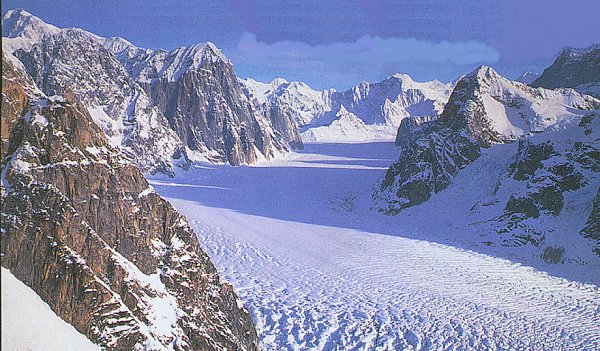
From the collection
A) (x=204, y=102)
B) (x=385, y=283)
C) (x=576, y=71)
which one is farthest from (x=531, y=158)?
(x=204, y=102)

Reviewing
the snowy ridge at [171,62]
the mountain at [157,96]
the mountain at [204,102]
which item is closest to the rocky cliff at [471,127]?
the mountain at [157,96]

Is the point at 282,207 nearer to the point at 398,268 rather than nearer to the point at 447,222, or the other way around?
the point at 447,222

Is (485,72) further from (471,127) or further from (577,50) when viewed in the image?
(577,50)

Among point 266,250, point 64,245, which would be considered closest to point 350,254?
point 266,250

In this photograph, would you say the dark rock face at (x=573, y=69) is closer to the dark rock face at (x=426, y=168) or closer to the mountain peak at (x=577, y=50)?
the mountain peak at (x=577, y=50)

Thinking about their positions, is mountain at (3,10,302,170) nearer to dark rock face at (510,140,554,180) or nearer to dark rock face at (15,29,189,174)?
dark rock face at (15,29,189,174)
